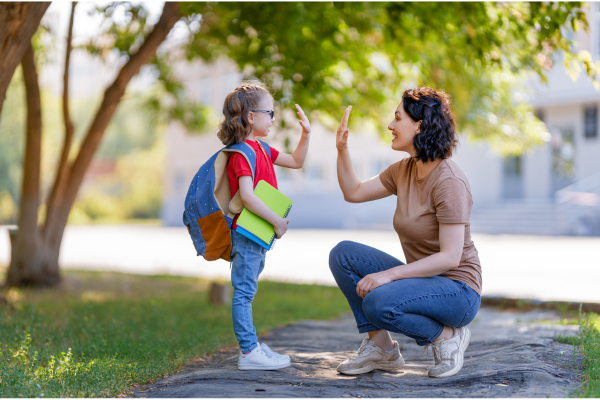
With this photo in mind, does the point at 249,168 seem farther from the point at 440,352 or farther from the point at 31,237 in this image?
the point at 31,237

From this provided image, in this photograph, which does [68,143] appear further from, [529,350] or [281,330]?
[529,350]

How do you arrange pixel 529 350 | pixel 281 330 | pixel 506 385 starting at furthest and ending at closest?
pixel 281 330 → pixel 529 350 → pixel 506 385

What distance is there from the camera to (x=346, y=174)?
3.72 metres

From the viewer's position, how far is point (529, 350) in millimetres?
3727

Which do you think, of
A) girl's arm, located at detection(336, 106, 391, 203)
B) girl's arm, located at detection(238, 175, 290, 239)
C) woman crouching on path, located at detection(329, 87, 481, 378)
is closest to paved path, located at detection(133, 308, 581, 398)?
woman crouching on path, located at detection(329, 87, 481, 378)

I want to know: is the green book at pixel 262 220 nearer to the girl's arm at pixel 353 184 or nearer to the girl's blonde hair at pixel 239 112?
the girl's blonde hair at pixel 239 112

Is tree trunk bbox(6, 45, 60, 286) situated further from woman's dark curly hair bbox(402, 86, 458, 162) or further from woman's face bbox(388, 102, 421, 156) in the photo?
woman's dark curly hair bbox(402, 86, 458, 162)

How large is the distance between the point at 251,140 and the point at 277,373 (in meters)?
1.46

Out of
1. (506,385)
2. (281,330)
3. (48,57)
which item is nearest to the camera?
(506,385)

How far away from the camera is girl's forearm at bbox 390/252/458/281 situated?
3.16 m

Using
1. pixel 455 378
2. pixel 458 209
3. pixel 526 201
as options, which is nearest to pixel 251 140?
pixel 458 209

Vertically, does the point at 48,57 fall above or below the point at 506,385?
above

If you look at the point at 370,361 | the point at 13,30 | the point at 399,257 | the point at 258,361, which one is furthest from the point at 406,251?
the point at 399,257

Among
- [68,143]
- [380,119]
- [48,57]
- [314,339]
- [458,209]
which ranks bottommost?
[314,339]
